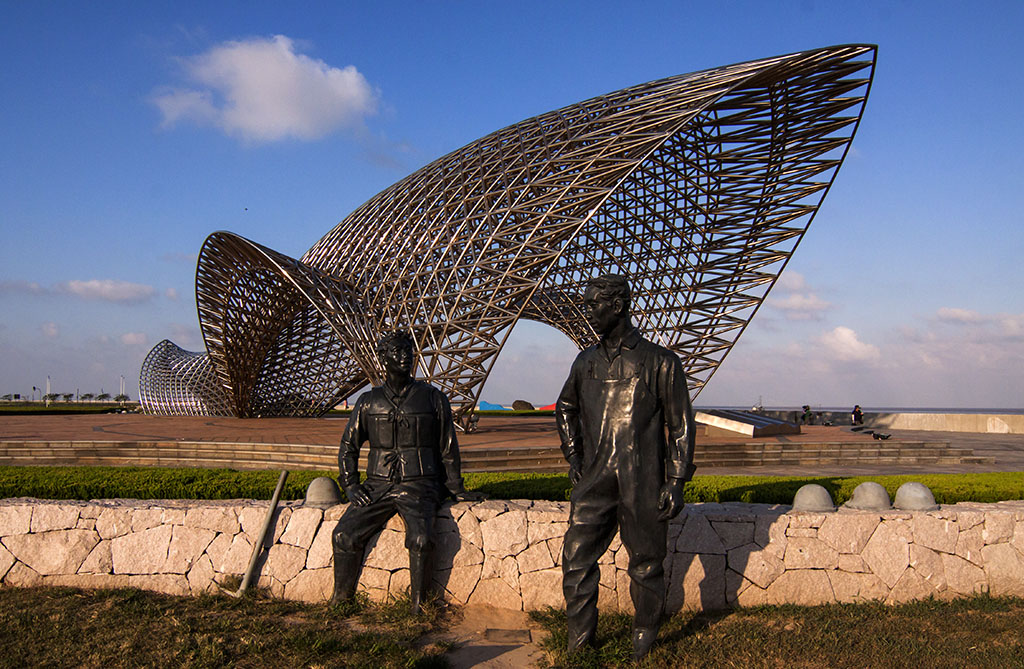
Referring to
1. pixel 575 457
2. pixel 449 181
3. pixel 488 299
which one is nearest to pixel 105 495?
pixel 575 457

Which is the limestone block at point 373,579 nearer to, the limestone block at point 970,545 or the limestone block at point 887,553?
the limestone block at point 887,553

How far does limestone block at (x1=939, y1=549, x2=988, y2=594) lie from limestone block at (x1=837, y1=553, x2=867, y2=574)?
29.2 inches

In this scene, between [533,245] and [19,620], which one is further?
[533,245]

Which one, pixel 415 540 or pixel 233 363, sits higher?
pixel 233 363

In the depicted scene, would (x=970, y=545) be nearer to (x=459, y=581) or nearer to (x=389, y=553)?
(x=459, y=581)

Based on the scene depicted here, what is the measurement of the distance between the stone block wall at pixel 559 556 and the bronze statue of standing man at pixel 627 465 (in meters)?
1.18

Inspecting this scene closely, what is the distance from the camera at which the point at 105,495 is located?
711 centimetres

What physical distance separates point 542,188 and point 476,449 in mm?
8075

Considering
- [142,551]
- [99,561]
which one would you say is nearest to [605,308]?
[142,551]

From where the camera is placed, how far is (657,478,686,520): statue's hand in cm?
434

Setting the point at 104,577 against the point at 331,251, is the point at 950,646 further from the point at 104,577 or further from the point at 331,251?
the point at 331,251

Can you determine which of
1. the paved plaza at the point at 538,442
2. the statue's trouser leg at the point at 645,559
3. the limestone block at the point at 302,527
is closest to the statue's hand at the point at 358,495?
the limestone block at the point at 302,527

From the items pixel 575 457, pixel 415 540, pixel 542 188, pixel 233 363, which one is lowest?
pixel 415 540

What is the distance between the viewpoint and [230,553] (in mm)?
6008
